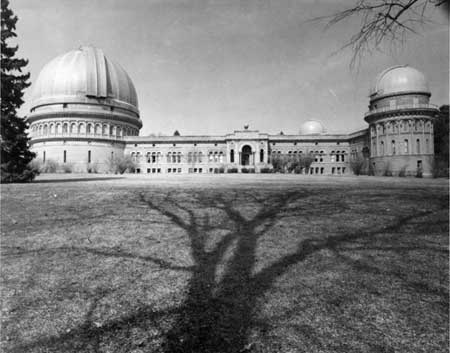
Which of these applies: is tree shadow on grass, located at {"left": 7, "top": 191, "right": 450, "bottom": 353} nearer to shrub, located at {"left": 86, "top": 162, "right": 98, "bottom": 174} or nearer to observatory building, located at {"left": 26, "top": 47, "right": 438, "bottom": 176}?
Answer: observatory building, located at {"left": 26, "top": 47, "right": 438, "bottom": 176}

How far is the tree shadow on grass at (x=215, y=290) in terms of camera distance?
262 centimetres

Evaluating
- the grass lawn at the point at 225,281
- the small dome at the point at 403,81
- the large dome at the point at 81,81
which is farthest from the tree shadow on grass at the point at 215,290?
the large dome at the point at 81,81

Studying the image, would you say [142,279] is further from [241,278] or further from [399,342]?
[399,342]

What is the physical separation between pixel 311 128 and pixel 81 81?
180 ft

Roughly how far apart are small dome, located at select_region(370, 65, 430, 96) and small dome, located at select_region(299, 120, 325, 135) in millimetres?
22056

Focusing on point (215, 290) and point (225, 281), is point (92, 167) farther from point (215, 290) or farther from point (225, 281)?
point (215, 290)

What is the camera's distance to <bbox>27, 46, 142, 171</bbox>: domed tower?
186 feet

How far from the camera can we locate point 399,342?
8.48 ft

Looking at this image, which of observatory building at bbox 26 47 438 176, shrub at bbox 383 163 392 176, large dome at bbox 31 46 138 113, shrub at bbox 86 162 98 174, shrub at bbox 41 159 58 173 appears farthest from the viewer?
large dome at bbox 31 46 138 113

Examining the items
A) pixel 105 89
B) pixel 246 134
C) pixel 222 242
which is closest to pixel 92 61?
pixel 105 89

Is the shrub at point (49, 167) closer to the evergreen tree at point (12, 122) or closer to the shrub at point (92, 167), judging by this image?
the shrub at point (92, 167)

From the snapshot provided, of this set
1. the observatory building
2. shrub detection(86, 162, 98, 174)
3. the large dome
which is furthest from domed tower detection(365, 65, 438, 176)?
the large dome

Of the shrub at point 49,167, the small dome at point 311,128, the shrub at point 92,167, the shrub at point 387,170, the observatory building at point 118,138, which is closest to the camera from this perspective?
the shrub at point 387,170

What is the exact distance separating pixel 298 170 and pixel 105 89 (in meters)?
43.5
